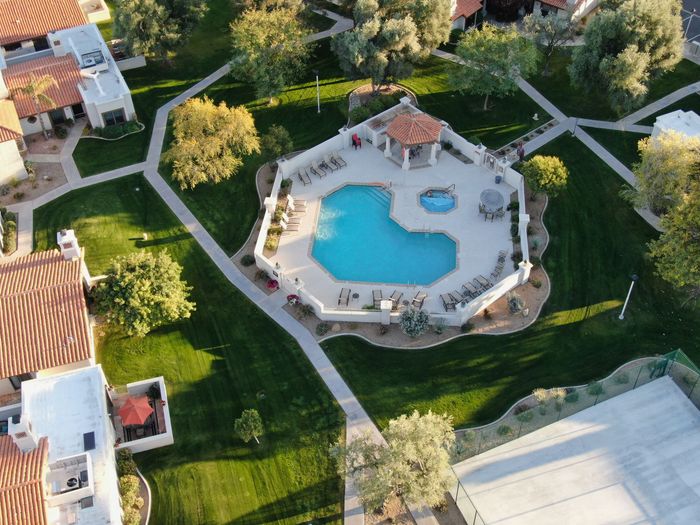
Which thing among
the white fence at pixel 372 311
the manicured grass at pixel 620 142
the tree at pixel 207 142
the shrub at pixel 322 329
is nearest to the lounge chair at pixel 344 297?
the white fence at pixel 372 311

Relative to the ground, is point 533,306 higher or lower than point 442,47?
lower

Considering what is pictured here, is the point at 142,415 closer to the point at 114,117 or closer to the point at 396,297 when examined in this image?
the point at 396,297

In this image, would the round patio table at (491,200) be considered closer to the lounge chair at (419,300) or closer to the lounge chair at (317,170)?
the lounge chair at (419,300)

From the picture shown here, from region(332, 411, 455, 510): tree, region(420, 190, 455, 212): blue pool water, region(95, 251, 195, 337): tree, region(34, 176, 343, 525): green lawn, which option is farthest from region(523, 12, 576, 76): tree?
region(332, 411, 455, 510): tree

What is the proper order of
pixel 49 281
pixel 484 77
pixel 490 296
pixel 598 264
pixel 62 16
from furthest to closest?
pixel 62 16 < pixel 484 77 < pixel 598 264 < pixel 490 296 < pixel 49 281

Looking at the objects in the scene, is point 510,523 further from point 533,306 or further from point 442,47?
point 442,47

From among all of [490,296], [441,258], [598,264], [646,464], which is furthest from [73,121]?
[646,464]
